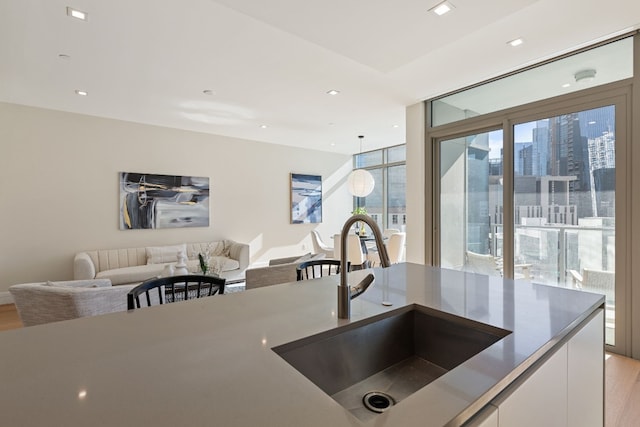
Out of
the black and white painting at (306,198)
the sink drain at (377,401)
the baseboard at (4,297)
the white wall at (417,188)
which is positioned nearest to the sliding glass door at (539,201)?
the white wall at (417,188)

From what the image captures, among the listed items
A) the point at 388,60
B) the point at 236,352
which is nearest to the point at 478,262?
the point at 388,60

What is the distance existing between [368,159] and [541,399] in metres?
7.40

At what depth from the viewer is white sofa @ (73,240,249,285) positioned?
4.32 m

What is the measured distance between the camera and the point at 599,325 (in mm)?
1314

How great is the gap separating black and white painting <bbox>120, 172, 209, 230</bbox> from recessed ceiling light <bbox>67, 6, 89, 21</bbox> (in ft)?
10.2

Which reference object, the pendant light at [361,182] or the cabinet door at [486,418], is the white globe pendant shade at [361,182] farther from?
the cabinet door at [486,418]

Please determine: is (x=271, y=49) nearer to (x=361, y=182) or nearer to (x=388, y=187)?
(x=361, y=182)

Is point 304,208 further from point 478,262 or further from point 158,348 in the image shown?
point 158,348

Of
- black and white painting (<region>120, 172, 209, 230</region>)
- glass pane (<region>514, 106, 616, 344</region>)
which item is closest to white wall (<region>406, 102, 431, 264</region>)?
glass pane (<region>514, 106, 616, 344</region>)

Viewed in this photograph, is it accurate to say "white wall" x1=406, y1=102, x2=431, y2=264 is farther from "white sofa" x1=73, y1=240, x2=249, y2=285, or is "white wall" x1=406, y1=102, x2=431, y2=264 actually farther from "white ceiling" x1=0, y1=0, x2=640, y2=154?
"white sofa" x1=73, y1=240, x2=249, y2=285

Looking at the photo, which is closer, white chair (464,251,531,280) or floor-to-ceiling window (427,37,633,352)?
floor-to-ceiling window (427,37,633,352)

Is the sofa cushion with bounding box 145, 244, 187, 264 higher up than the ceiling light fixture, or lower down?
lower down

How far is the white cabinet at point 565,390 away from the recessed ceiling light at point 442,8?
6.49ft

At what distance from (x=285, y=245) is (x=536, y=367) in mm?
6283
